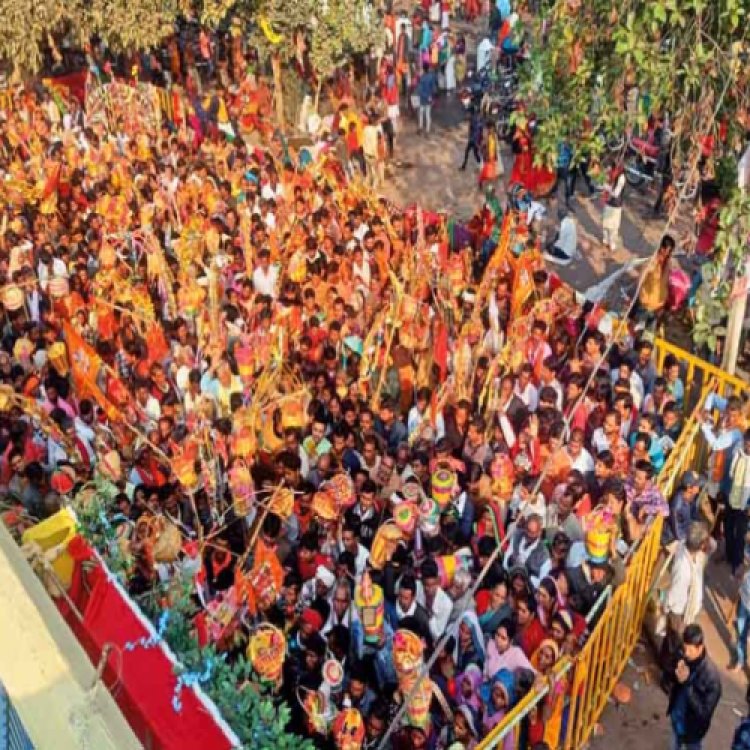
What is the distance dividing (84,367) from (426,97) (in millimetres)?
9377

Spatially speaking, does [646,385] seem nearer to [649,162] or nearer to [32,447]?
[32,447]

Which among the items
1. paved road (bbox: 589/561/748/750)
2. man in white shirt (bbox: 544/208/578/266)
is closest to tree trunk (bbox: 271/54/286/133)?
man in white shirt (bbox: 544/208/578/266)

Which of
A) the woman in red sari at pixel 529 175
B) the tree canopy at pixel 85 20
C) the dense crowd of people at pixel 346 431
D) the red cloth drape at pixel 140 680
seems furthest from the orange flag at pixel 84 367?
the tree canopy at pixel 85 20

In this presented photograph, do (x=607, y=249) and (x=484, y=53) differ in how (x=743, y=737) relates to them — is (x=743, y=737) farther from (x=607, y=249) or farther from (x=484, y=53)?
(x=484, y=53)

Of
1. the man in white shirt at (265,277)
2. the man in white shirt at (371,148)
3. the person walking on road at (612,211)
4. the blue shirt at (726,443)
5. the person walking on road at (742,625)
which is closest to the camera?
the person walking on road at (742,625)

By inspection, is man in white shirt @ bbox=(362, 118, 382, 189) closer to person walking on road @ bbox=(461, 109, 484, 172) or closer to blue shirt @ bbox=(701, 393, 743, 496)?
person walking on road @ bbox=(461, 109, 484, 172)

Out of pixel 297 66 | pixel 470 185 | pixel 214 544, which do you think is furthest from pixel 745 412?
pixel 297 66

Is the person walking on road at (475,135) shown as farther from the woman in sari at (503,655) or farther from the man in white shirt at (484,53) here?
the woman in sari at (503,655)

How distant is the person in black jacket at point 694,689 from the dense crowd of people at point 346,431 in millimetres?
93

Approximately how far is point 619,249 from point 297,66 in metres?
6.60

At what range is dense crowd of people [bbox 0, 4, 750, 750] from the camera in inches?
248

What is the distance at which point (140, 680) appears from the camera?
17.0 ft

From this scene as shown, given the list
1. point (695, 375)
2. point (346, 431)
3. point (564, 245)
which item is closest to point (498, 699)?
point (346, 431)

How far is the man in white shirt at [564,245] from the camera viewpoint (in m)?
12.4
